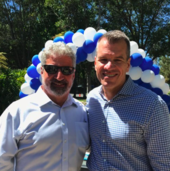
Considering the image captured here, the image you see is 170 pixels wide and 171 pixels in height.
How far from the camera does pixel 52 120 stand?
1849 mm

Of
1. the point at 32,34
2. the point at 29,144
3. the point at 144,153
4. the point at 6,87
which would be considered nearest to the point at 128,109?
the point at 144,153

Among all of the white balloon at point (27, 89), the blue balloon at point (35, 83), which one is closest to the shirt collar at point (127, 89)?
the blue balloon at point (35, 83)

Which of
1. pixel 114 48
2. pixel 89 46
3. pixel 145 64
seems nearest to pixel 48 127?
pixel 114 48

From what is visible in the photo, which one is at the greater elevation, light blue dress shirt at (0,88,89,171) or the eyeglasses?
the eyeglasses

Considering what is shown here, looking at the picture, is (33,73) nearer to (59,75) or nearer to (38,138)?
(59,75)

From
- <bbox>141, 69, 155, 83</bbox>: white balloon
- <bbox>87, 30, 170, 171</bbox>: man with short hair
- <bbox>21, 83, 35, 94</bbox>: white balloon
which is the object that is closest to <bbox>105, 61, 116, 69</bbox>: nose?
<bbox>87, 30, 170, 171</bbox>: man with short hair

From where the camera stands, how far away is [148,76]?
12.8ft

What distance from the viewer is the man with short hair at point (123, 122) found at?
1638mm

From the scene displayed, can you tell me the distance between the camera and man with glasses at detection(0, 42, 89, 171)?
175 centimetres

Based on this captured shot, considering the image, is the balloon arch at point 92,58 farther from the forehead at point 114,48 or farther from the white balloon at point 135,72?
the forehead at point 114,48

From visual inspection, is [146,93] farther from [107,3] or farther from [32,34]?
[32,34]

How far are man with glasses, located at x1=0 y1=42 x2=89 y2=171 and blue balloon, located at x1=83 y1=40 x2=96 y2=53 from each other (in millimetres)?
1963

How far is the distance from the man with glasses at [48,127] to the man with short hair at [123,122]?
0.20m

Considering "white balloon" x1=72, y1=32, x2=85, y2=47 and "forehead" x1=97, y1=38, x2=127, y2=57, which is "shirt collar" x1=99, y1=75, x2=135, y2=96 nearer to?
"forehead" x1=97, y1=38, x2=127, y2=57
